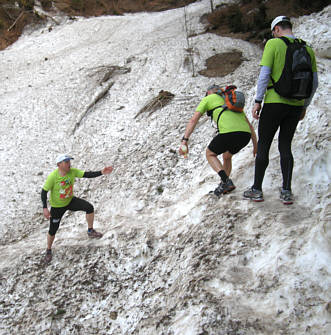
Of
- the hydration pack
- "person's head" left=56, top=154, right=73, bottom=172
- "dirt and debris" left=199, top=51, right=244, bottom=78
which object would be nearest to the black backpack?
the hydration pack

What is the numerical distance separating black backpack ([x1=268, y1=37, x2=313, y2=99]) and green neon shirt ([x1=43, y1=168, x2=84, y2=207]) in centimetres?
382

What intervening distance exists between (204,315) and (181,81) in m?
9.42

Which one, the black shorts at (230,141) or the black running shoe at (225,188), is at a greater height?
the black shorts at (230,141)

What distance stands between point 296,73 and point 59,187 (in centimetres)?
424

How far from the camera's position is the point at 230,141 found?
4496 millimetres

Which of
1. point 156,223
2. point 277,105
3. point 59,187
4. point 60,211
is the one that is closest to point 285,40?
point 277,105

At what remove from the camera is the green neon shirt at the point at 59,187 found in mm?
5459

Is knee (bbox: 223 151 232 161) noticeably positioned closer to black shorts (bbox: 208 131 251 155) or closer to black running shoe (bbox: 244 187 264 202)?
black shorts (bbox: 208 131 251 155)

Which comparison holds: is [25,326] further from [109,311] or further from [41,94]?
[41,94]

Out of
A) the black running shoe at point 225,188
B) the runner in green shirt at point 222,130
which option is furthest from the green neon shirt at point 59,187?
the black running shoe at point 225,188

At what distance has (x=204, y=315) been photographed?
3.31m

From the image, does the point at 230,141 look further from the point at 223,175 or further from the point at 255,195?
the point at 255,195

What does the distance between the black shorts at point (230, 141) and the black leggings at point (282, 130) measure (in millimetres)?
317

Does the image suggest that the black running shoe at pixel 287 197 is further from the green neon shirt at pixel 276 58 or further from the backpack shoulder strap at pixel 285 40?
the backpack shoulder strap at pixel 285 40
